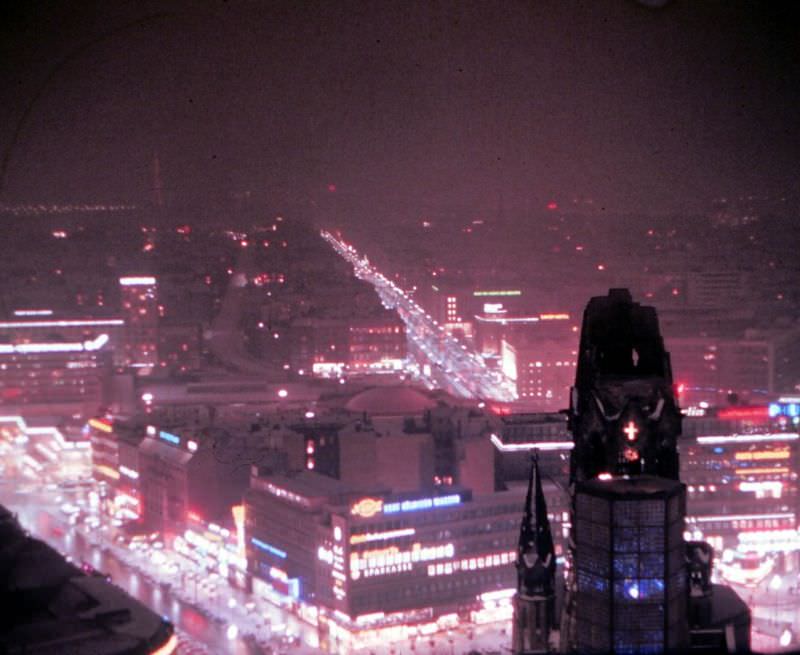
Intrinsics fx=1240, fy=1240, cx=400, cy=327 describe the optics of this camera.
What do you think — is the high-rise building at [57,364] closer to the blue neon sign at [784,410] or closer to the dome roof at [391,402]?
the dome roof at [391,402]

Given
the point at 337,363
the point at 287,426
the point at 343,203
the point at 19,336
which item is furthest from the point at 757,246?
the point at 19,336

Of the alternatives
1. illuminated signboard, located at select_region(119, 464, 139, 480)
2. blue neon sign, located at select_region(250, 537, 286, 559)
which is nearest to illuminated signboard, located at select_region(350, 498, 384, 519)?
blue neon sign, located at select_region(250, 537, 286, 559)

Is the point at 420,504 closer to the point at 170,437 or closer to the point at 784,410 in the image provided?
the point at 784,410

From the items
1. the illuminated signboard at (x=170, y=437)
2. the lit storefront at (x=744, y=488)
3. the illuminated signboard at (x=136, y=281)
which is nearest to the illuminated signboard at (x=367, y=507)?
the lit storefront at (x=744, y=488)

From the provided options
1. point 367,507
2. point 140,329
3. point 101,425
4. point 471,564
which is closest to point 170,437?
point 101,425

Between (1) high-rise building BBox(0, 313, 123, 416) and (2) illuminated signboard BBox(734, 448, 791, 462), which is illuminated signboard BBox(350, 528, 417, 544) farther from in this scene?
(1) high-rise building BBox(0, 313, 123, 416)

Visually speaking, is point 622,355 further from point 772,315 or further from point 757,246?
point 772,315
